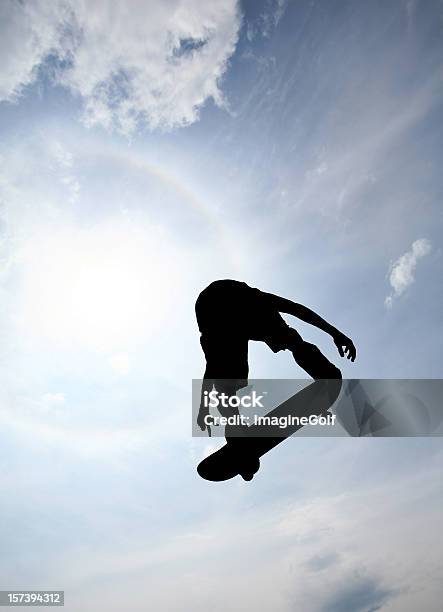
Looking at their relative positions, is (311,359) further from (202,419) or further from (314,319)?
(202,419)

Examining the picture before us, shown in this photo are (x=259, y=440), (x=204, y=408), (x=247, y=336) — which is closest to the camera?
(x=259, y=440)

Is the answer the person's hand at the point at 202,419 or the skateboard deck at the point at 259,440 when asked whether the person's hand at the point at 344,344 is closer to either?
the skateboard deck at the point at 259,440

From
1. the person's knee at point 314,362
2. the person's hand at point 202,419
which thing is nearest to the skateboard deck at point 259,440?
the person's knee at point 314,362

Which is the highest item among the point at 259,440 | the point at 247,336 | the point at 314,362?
the point at 247,336

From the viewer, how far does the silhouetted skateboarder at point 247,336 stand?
396cm

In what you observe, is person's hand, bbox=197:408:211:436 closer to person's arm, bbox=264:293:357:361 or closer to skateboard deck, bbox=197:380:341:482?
skateboard deck, bbox=197:380:341:482

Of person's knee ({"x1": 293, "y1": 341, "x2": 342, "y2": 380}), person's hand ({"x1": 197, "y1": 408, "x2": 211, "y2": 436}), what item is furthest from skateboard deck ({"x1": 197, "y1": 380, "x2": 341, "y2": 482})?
person's hand ({"x1": 197, "y1": 408, "x2": 211, "y2": 436})

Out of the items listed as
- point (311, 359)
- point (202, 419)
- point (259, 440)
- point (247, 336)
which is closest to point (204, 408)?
point (202, 419)

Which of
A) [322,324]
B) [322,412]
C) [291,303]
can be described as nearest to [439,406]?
[322,412]

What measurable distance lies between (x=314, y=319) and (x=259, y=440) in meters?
1.54

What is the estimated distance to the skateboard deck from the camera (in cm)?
390

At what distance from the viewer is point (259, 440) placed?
12.8ft

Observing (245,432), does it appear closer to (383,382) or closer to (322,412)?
(322,412)

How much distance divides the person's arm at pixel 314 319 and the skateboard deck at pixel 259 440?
0.44 meters
